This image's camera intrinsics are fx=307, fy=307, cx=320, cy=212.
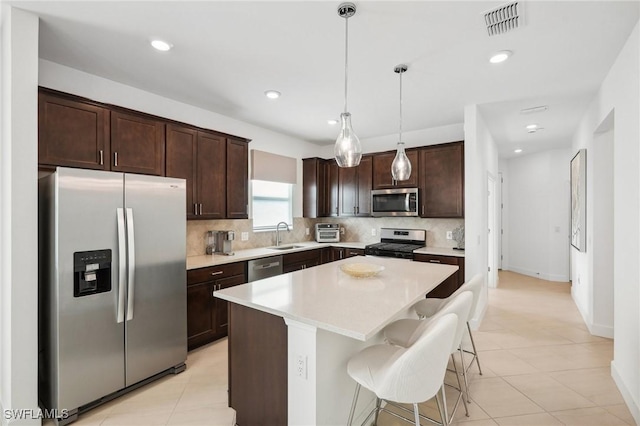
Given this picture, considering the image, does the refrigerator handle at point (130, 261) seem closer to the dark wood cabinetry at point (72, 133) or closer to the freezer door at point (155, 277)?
the freezer door at point (155, 277)

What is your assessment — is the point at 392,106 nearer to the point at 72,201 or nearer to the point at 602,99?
the point at 602,99

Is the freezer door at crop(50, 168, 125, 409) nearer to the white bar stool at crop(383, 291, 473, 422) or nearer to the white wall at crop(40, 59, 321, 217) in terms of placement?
the white wall at crop(40, 59, 321, 217)

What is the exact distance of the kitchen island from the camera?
61.7 inches

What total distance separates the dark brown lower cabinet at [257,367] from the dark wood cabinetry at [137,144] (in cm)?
181

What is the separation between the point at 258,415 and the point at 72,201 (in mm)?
1881

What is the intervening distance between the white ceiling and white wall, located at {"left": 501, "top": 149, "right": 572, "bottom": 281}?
2.97m

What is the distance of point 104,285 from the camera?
90.0 inches

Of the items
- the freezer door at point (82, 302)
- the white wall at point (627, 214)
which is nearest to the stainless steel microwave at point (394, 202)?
the white wall at point (627, 214)

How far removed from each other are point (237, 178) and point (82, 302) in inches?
83.8

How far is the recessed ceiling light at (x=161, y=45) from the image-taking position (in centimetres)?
227

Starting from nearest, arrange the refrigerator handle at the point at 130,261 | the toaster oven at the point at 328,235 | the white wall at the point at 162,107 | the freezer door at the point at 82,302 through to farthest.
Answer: the freezer door at the point at 82,302
the refrigerator handle at the point at 130,261
the white wall at the point at 162,107
the toaster oven at the point at 328,235

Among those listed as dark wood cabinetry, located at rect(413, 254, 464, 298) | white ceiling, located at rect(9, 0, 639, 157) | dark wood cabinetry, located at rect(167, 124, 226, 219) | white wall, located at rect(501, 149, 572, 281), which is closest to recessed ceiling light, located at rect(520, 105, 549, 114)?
white ceiling, located at rect(9, 0, 639, 157)

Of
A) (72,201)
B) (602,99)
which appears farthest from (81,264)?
(602,99)

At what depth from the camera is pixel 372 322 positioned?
143cm
